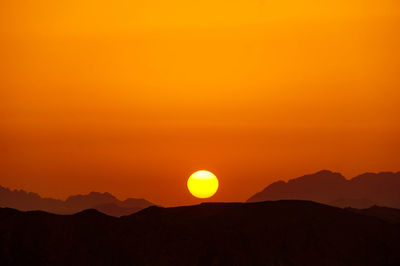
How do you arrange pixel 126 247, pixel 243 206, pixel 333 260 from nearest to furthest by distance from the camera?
pixel 333 260, pixel 126 247, pixel 243 206

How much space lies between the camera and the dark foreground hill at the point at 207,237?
78.4m

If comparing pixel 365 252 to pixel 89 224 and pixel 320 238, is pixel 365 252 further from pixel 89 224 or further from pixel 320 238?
pixel 89 224

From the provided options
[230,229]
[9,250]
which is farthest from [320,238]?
[9,250]

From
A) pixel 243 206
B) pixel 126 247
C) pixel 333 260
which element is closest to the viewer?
pixel 333 260

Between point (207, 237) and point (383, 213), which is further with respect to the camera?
point (383, 213)

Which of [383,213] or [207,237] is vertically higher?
[383,213]

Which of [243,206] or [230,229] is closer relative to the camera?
Answer: [230,229]

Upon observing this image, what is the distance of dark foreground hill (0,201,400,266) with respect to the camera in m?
78.4

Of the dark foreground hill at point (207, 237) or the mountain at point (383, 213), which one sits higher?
the mountain at point (383, 213)

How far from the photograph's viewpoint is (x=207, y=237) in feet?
268

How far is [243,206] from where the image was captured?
89.1 meters

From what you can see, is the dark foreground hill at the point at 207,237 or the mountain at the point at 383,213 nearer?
the dark foreground hill at the point at 207,237

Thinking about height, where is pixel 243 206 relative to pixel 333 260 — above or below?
above

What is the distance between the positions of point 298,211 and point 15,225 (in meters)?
35.8
